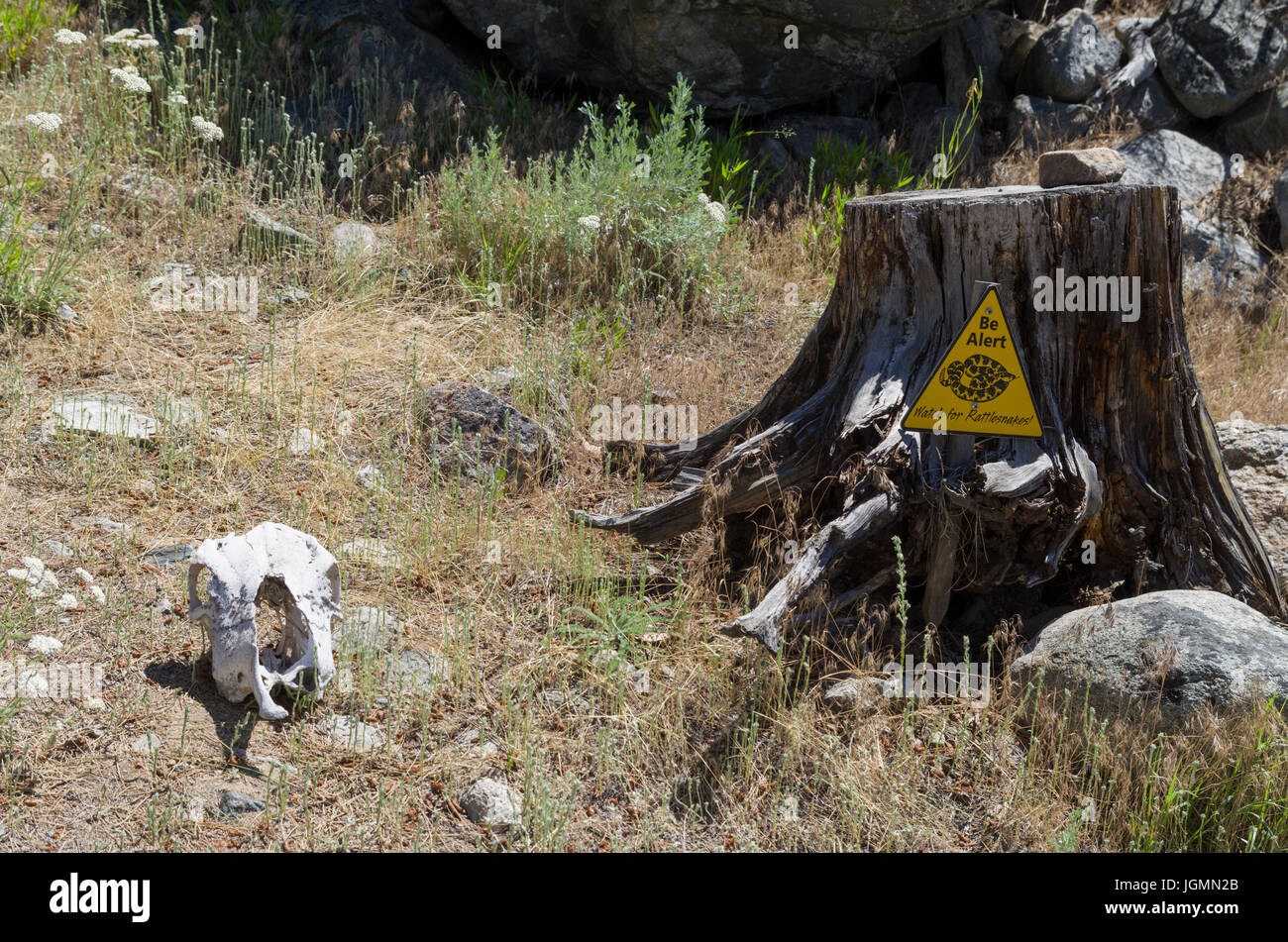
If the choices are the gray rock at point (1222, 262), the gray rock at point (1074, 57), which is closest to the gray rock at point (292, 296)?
the gray rock at point (1222, 262)

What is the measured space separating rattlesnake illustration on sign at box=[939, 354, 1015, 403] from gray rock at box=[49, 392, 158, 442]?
3.09 metres

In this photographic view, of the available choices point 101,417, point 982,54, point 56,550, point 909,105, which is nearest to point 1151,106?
point 982,54

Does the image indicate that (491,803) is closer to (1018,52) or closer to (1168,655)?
(1168,655)

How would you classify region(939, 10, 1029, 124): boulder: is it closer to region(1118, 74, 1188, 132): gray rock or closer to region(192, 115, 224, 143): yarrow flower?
region(1118, 74, 1188, 132): gray rock

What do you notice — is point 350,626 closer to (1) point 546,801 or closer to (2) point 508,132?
(1) point 546,801

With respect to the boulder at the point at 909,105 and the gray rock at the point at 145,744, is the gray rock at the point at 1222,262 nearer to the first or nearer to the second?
the boulder at the point at 909,105

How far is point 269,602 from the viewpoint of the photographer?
10.6 ft

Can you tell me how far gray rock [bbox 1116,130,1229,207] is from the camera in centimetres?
743

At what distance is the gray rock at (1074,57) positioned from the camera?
7801 millimetres

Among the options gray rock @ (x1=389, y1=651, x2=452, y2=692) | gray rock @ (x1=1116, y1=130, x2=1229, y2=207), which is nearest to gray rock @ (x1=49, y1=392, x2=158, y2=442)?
gray rock @ (x1=389, y1=651, x2=452, y2=692)

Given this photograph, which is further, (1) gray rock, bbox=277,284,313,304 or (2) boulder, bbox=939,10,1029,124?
(2) boulder, bbox=939,10,1029,124

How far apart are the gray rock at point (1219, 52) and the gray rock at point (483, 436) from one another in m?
6.02

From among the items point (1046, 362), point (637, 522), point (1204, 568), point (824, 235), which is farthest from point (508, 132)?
point (1204, 568)

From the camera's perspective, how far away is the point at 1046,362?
3.56m
